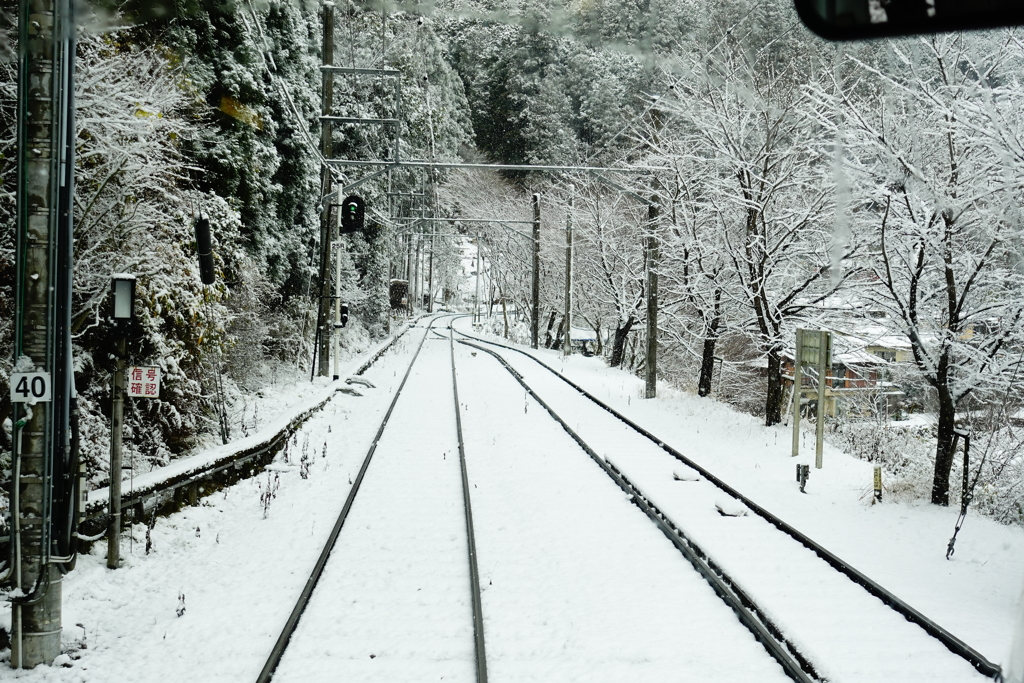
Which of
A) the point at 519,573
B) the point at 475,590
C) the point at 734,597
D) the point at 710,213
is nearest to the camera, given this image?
the point at 734,597

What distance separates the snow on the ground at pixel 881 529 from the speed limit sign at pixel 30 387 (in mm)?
6103

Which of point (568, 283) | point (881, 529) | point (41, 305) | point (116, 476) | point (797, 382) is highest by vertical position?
point (568, 283)

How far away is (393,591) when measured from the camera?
7227 mm

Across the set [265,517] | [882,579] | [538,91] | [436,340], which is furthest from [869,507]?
[538,91]

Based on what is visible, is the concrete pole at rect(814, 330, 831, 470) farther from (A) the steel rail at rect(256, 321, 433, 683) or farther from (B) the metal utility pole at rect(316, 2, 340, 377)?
(B) the metal utility pole at rect(316, 2, 340, 377)

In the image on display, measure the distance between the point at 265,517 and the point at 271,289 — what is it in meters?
16.8

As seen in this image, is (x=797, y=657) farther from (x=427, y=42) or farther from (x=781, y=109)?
(x=427, y=42)

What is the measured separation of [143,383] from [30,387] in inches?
94.3

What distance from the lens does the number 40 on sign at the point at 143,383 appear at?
27.2ft

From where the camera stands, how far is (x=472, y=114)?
75875 mm

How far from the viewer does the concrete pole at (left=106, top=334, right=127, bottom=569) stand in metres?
7.76

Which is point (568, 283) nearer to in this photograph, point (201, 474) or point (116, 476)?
point (201, 474)

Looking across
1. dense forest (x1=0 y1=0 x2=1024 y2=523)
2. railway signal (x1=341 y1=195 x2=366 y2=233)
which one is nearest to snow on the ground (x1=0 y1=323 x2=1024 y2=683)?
dense forest (x1=0 y1=0 x2=1024 y2=523)

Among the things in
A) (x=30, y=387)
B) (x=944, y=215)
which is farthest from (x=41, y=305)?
(x=944, y=215)
